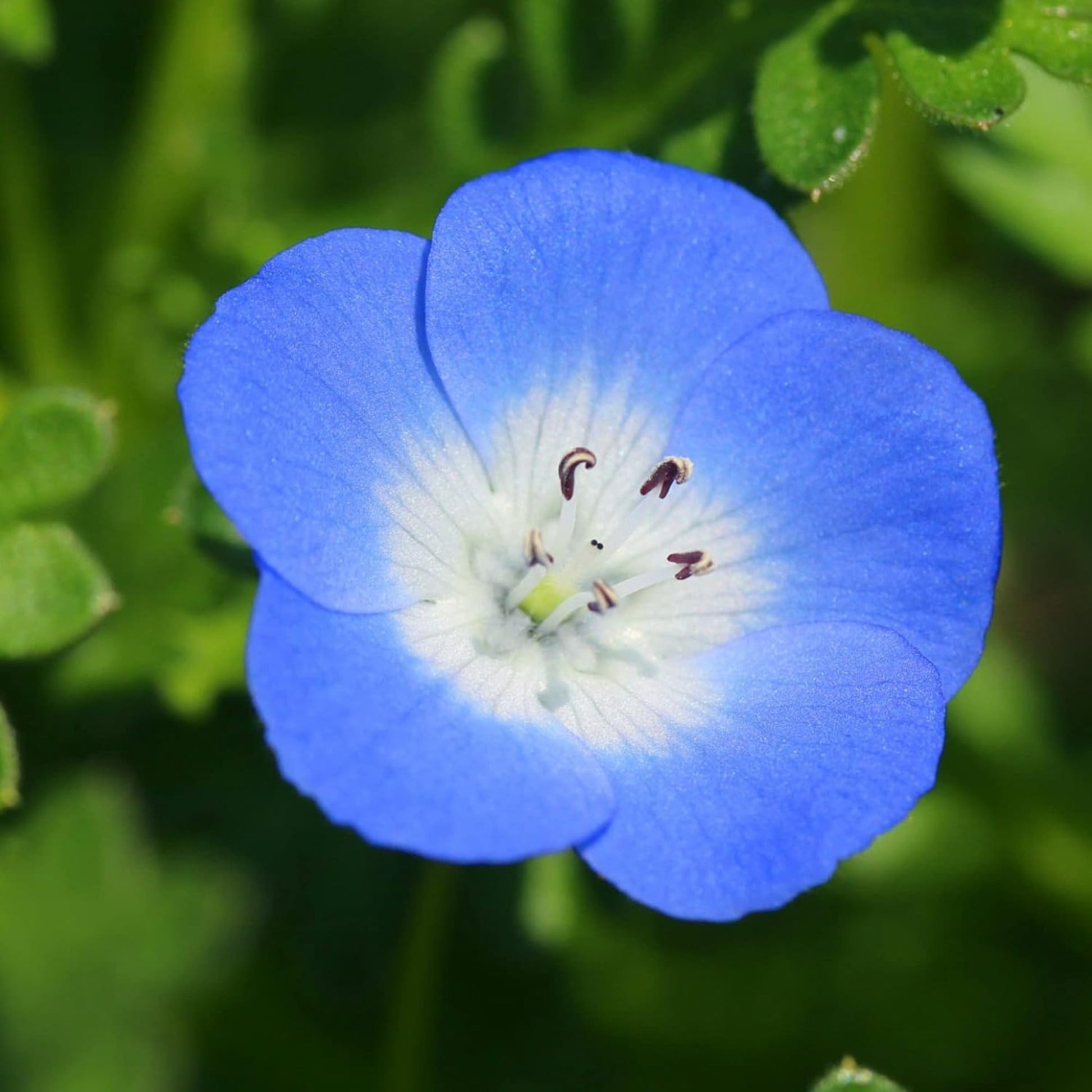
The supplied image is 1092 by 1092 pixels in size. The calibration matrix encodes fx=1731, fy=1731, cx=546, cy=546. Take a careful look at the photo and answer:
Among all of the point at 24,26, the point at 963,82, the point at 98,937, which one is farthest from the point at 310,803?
the point at 963,82

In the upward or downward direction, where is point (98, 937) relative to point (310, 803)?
downward

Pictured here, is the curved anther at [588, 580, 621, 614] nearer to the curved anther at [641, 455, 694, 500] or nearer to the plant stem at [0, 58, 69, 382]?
the curved anther at [641, 455, 694, 500]

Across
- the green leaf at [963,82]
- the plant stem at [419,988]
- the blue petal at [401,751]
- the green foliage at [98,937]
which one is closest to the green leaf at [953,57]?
the green leaf at [963,82]

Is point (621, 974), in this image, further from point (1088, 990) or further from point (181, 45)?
point (181, 45)

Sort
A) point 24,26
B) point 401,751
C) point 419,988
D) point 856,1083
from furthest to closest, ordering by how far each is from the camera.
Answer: point 419,988 → point 24,26 → point 856,1083 → point 401,751

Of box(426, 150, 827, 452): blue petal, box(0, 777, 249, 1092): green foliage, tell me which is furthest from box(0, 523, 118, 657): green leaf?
box(0, 777, 249, 1092): green foliage

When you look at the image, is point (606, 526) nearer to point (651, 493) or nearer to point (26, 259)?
point (651, 493)

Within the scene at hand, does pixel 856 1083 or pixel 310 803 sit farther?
pixel 310 803
